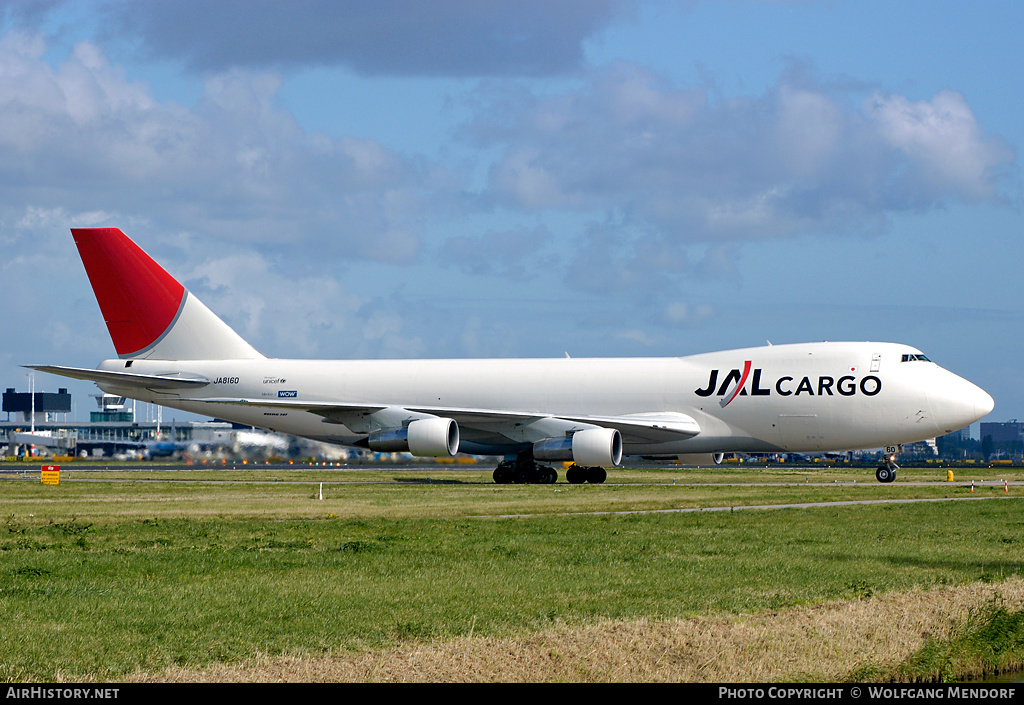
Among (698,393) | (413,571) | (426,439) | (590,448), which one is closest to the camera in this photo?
(413,571)

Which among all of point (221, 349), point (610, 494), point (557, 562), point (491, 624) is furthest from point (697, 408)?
point (491, 624)

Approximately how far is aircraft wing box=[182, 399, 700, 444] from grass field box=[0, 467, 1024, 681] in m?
11.8

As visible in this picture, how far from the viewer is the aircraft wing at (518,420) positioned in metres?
42.8

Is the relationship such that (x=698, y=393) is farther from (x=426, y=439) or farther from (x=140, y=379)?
(x=140, y=379)

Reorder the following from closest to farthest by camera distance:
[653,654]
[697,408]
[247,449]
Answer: [653,654], [697,408], [247,449]

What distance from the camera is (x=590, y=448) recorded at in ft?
134

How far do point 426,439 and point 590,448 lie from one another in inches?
241

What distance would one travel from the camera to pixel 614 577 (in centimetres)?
1565

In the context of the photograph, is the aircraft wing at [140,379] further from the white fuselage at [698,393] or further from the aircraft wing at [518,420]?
the aircraft wing at [518,420]

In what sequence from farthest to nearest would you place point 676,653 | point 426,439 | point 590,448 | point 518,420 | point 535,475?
point 535,475 < point 518,420 < point 426,439 < point 590,448 < point 676,653

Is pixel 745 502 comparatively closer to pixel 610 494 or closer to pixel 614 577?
pixel 610 494

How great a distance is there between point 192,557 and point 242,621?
228 inches

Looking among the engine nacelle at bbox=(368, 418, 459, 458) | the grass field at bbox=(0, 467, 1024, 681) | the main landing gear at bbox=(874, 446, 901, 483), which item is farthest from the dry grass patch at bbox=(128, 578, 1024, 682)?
the main landing gear at bbox=(874, 446, 901, 483)

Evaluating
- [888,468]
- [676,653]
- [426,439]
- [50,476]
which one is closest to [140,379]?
[50,476]
